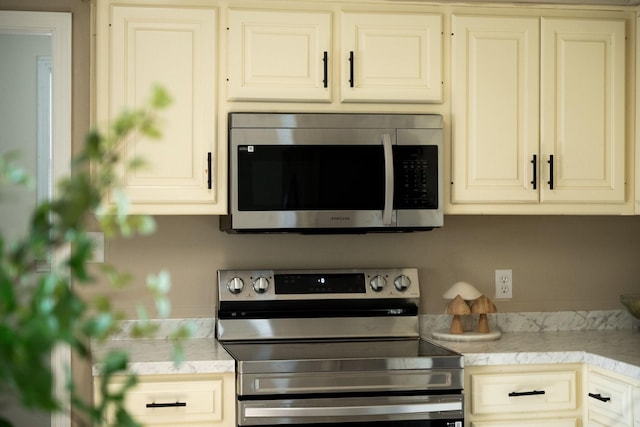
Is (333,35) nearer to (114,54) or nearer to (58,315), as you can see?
(114,54)

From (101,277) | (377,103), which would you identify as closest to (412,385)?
(377,103)

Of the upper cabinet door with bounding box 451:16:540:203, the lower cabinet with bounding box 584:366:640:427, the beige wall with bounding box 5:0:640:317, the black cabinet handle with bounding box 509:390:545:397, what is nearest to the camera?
the lower cabinet with bounding box 584:366:640:427

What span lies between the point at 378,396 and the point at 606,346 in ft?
2.94

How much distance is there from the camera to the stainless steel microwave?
3.14 meters

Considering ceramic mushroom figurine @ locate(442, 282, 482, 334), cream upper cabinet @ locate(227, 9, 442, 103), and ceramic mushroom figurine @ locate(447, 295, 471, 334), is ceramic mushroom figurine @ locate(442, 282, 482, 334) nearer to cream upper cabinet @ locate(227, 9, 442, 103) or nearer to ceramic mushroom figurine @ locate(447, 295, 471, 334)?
ceramic mushroom figurine @ locate(447, 295, 471, 334)

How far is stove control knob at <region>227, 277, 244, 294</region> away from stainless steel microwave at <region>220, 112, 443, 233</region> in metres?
0.23

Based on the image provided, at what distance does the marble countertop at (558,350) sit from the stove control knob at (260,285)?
2.18 ft

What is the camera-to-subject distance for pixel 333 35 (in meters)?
3.26

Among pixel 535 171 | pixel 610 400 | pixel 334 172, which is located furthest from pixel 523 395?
pixel 334 172

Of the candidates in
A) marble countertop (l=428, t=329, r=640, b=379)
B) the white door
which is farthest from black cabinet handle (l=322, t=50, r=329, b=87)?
the white door

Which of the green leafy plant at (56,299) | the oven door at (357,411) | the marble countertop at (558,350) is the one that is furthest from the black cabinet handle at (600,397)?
the green leafy plant at (56,299)

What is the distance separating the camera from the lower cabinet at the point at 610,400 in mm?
2838

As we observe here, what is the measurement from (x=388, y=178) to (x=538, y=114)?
0.65 metres

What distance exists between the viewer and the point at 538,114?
3367 millimetres
